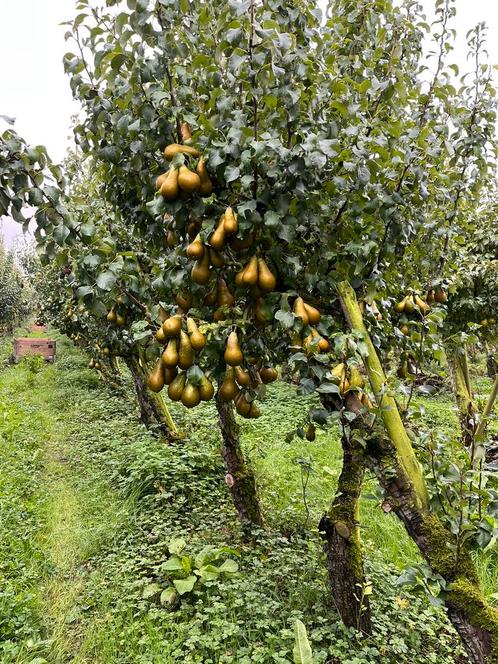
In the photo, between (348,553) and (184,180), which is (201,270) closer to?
(184,180)

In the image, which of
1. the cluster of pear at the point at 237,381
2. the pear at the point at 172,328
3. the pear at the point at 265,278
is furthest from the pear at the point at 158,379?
the pear at the point at 265,278

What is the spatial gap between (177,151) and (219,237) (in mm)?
348

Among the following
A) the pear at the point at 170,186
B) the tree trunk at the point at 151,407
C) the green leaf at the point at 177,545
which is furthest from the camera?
the tree trunk at the point at 151,407

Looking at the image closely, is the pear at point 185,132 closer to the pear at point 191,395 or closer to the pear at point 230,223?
the pear at point 230,223

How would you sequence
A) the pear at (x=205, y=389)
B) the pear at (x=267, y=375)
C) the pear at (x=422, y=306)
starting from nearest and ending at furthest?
the pear at (x=205, y=389), the pear at (x=267, y=375), the pear at (x=422, y=306)

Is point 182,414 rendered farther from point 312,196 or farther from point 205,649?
point 312,196

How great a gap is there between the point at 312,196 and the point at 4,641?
3.06 meters

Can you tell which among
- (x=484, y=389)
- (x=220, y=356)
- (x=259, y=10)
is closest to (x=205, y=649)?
(x=220, y=356)

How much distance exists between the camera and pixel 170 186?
1.66m

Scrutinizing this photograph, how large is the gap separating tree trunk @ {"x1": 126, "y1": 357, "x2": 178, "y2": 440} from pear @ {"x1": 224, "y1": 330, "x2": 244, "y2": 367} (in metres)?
4.89

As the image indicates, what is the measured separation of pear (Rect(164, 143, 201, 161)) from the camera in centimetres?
174

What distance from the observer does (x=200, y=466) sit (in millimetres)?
5488

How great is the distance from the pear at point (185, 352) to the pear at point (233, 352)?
126 millimetres

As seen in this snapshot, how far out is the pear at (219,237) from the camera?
1.68m
